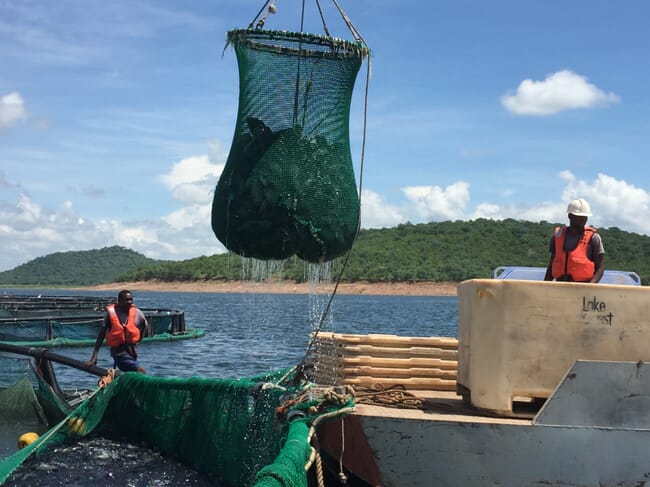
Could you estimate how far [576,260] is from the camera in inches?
271

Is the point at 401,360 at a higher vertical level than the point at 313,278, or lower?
lower

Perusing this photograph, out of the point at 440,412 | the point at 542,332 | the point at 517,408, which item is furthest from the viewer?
the point at 517,408

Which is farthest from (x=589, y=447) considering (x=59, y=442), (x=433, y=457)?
(x=59, y=442)

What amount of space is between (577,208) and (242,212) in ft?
9.05

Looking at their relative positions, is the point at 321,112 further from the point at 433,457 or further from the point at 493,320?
the point at 433,457

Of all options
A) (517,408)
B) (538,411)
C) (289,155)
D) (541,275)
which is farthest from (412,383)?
(541,275)

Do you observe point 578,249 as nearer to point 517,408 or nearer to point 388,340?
point 517,408

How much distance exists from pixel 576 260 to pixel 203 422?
→ 12.2ft

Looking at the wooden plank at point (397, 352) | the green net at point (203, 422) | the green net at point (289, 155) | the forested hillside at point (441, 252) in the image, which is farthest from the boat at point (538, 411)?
the forested hillside at point (441, 252)

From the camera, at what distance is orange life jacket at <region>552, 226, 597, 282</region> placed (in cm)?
688

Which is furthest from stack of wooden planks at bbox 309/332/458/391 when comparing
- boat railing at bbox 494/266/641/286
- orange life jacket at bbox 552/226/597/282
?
boat railing at bbox 494/266/641/286

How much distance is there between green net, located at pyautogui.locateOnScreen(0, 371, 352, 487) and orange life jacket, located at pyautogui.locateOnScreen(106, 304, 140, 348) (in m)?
1.28

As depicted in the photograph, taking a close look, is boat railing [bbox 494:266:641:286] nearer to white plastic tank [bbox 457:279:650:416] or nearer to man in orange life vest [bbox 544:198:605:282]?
man in orange life vest [bbox 544:198:605:282]

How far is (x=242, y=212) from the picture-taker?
6.42m
